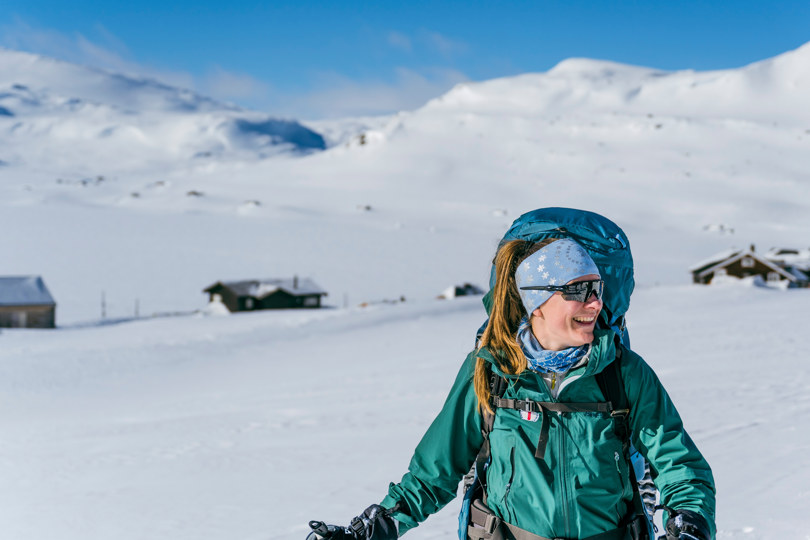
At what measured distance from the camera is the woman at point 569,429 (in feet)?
6.24

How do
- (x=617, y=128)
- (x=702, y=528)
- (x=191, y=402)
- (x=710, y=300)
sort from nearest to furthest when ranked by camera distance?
(x=702, y=528) < (x=191, y=402) < (x=710, y=300) < (x=617, y=128)

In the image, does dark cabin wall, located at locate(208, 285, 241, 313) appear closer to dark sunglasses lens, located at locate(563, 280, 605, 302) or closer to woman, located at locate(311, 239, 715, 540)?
woman, located at locate(311, 239, 715, 540)

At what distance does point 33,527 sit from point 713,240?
195ft

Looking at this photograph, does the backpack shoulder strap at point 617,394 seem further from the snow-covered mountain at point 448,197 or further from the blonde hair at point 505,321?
the snow-covered mountain at point 448,197

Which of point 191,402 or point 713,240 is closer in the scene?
point 191,402

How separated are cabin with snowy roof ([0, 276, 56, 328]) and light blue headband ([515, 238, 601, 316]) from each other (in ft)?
103

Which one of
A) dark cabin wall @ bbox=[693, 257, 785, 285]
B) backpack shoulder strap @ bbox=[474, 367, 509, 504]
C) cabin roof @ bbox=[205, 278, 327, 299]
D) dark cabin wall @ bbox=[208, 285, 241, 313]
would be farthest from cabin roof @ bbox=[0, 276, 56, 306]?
dark cabin wall @ bbox=[693, 257, 785, 285]

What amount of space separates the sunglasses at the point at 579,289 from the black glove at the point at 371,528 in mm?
839

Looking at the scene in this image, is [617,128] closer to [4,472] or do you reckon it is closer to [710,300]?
[710,300]

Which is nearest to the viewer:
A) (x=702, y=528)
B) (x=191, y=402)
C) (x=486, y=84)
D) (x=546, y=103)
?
(x=702, y=528)

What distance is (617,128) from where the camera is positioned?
96812 mm

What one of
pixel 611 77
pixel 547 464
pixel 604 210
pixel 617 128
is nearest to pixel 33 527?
pixel 547 464

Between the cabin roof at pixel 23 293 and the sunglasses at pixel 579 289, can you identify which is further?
the cabin roof at pixel 23 293

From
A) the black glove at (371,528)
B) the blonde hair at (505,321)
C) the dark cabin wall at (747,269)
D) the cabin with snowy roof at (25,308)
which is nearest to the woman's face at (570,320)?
the blonde hair at (505,321)
